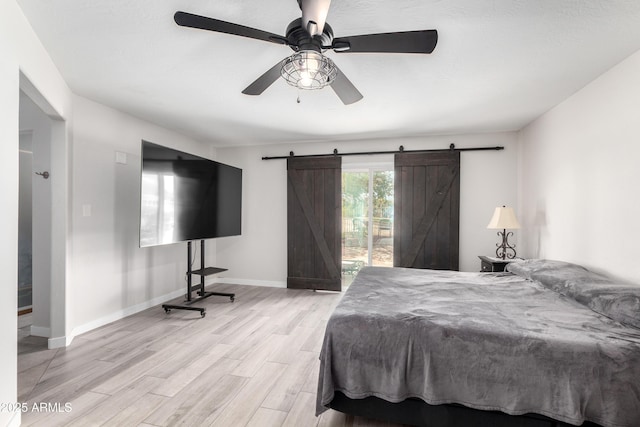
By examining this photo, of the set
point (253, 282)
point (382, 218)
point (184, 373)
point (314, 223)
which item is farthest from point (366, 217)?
point (184, 373)

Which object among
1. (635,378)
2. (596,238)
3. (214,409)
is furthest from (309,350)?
(596,238)

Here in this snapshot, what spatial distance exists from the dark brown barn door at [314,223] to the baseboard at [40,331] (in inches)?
117

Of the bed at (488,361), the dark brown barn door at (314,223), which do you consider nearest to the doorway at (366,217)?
the dark brown barn door at (314,223)

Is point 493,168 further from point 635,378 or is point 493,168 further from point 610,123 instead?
point 635,378

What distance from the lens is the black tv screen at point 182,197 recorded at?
3099 millimetres

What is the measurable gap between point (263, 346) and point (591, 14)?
3378 millimetres

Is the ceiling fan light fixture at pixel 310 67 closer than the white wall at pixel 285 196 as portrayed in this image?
Yes

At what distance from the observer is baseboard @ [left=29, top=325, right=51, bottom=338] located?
118 inches

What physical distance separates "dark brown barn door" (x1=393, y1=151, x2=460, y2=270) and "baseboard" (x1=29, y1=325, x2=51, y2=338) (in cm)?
423

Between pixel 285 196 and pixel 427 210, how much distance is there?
228cm

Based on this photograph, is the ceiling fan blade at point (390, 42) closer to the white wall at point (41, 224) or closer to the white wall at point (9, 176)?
the white wall at point (9, 176)

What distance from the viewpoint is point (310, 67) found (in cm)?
163

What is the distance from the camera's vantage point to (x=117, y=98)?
121 inches

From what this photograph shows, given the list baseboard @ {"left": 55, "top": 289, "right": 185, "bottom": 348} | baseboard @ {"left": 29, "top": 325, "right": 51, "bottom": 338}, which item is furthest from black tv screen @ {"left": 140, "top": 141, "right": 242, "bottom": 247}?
baseboard @ {"left": 29, "top": 325, "right": 51, "bottom": 338}
